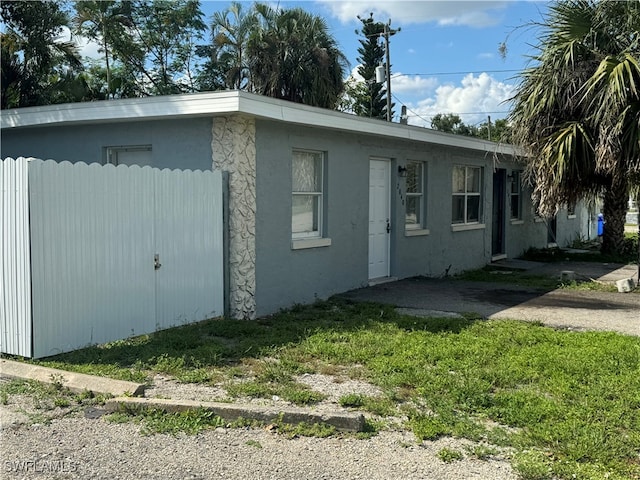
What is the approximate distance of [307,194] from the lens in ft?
32.6

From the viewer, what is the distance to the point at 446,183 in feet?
45.4

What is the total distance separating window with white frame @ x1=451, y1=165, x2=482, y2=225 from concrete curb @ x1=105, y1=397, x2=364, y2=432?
1034 cm

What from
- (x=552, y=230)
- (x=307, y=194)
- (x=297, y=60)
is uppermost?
(x=297, y=60)

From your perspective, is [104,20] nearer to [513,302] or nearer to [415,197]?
[415,197]

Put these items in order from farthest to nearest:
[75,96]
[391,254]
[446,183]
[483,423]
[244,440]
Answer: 1. [75,96]
2. [446,183]
3. [391,254]
4. [483,423]
5. [244,440]

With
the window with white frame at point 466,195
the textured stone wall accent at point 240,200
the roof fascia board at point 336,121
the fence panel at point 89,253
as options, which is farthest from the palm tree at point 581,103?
the fence panel at point 89,253

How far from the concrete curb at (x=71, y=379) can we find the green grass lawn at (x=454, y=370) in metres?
0.25

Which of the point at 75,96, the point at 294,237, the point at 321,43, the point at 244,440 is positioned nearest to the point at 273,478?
the point at 244,440

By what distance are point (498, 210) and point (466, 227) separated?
2990 millimetres

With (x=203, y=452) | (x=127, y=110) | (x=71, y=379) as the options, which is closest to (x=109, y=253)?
(x=71, y=379)

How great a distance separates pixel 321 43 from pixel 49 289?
19.9 metres

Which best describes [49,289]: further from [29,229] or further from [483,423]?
[483,423]

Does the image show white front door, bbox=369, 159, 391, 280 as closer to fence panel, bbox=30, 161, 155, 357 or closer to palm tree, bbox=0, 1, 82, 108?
fence panel, bbox=30, 161, 155, 357

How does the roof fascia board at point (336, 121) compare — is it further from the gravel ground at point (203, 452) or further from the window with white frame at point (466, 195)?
the gravel ground at point (203, 452)
